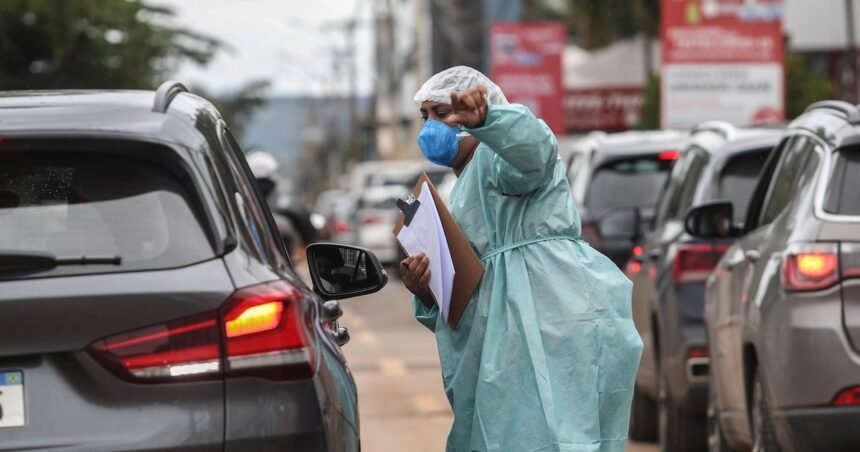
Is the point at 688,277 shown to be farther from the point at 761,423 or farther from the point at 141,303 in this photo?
the point at 141,303

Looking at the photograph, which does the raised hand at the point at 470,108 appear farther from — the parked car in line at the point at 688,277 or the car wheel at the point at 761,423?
the parked car in line at the point at 688,277

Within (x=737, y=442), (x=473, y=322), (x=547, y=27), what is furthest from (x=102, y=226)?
(x=547, y=27)

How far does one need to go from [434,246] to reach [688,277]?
4.50 meters

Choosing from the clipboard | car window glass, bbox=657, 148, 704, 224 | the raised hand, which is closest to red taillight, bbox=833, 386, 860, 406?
the clipboard

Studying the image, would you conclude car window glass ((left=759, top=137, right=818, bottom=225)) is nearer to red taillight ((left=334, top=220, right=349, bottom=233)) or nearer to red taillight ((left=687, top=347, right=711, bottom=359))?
red taillight ((left=687, top=347, right=711, bottom=359))

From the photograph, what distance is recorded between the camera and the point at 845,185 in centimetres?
675

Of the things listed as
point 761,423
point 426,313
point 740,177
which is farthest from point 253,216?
point 740,177

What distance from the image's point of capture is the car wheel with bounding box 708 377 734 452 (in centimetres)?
852

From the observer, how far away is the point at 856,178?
6777 mm

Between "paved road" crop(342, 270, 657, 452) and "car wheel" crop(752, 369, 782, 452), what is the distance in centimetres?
291

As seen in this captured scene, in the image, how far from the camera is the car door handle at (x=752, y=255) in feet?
24.8

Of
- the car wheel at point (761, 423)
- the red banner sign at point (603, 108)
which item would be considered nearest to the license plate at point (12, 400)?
the car wheel at point (761, 423)

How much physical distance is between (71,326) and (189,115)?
799 mm

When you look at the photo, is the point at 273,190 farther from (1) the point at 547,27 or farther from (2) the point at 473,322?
(1) the point at 547,27
